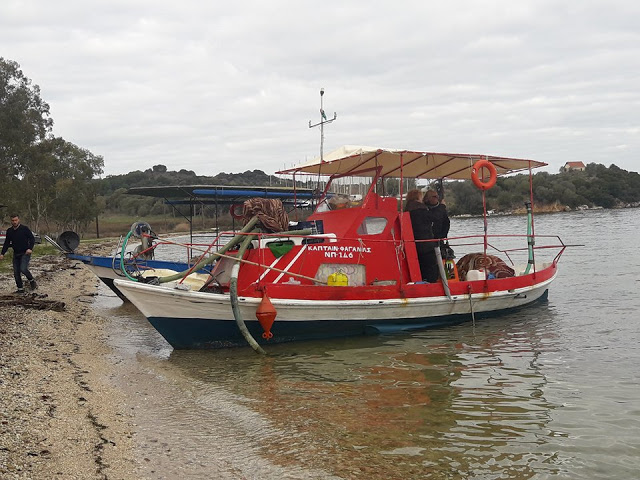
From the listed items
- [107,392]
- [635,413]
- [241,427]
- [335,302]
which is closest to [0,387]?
[107,392]

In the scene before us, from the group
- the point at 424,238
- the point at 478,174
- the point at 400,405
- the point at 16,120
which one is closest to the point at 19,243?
the point at 424,238

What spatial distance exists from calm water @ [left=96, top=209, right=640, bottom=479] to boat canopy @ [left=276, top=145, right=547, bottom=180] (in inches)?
133

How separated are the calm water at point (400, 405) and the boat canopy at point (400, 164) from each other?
3.39 meters

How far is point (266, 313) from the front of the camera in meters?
9.59

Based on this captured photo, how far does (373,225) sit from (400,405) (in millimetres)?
5060

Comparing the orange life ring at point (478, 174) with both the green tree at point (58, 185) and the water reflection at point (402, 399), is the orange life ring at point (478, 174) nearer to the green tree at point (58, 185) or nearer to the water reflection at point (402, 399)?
the water reflection at point (402, 399)

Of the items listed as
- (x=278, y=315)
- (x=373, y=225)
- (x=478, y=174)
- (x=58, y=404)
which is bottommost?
(x=58, y=404)

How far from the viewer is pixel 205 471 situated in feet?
16.9

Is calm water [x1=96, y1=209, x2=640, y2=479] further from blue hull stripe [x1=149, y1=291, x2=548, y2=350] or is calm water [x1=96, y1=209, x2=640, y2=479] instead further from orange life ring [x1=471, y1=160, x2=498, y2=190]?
orange life ring [x1=471, y1=160, x2=498, y2=190]

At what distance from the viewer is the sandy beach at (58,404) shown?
4875mm

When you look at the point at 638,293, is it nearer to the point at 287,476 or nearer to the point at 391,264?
the point at 391,264

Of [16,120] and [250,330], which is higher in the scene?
[16,120]

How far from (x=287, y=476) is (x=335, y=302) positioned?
5373 mm

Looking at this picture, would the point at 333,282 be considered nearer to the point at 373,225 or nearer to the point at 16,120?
the point at 373,225
